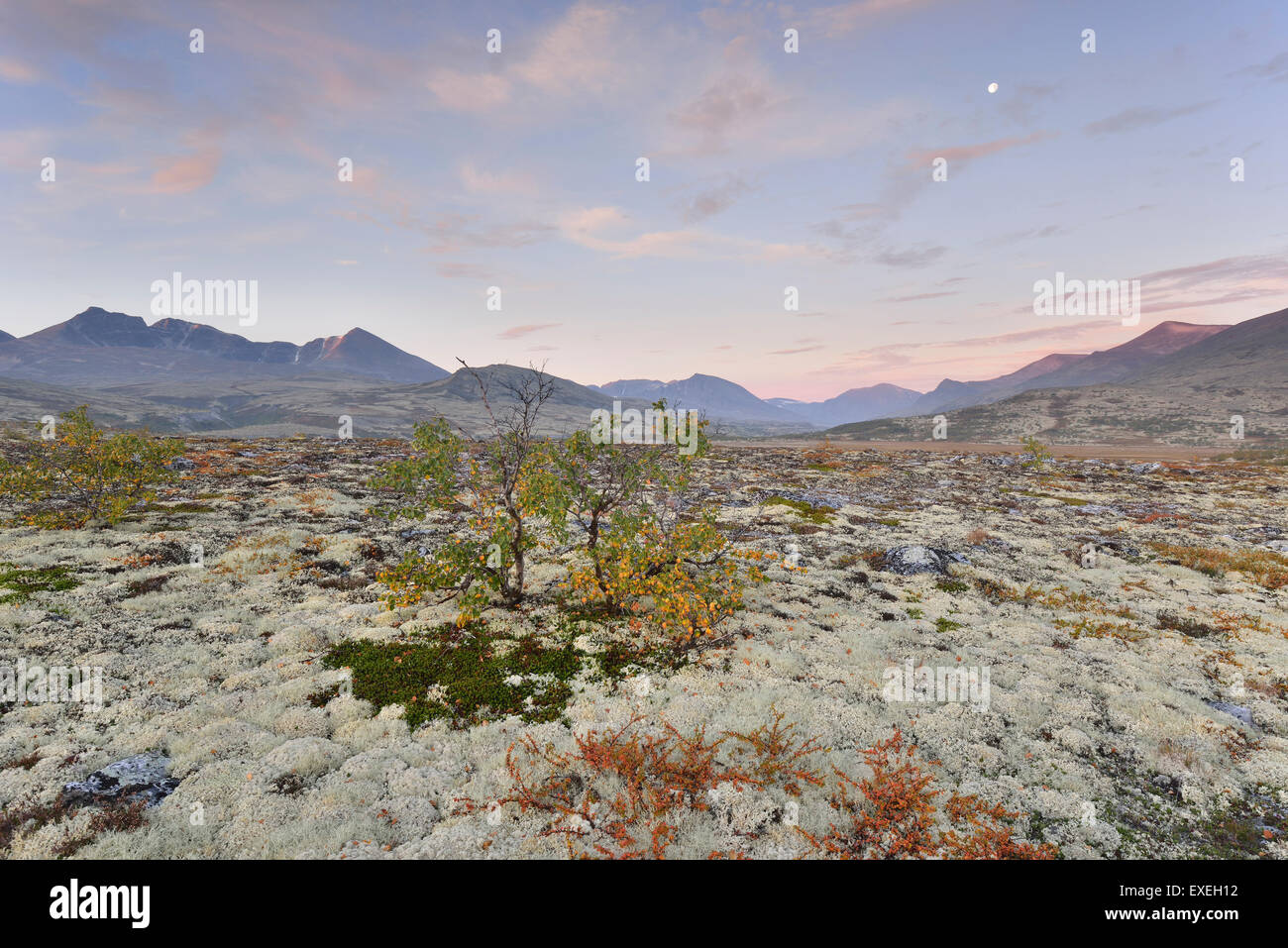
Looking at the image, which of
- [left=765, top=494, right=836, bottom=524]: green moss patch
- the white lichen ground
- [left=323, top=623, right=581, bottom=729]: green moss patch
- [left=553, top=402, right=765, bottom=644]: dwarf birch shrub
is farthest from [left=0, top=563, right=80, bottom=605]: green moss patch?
[left=765, top=494, right=836, bottom=524]: green moss patch

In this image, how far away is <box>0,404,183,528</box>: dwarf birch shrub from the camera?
19.8 metres

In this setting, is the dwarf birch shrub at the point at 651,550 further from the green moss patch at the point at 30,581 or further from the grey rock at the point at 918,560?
the green moss patch at the point at 30,581

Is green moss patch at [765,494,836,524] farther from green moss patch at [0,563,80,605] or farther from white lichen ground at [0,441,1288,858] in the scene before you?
green moss patch at [0,563,80,605]

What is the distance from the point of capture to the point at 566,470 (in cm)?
1436

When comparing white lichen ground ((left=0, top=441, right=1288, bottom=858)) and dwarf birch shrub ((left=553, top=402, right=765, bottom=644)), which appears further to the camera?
dwarf birch shrub ((left=553, top=402, right=765, bottom=644))

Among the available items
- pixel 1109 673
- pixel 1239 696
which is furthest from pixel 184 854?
pixel 1239 696

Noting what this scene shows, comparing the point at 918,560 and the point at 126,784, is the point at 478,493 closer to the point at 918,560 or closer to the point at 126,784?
the point at 126,784

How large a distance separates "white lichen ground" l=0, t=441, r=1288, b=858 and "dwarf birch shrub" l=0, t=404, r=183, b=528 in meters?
1.25

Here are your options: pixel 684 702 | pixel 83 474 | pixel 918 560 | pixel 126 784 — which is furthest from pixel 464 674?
pixel 83 474

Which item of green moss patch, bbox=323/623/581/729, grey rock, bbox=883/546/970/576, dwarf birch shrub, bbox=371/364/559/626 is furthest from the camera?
grey rock, bbox=883/546/970/576

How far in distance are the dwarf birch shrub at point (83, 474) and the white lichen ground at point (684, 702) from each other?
125cm

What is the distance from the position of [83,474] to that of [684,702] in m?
26.4
